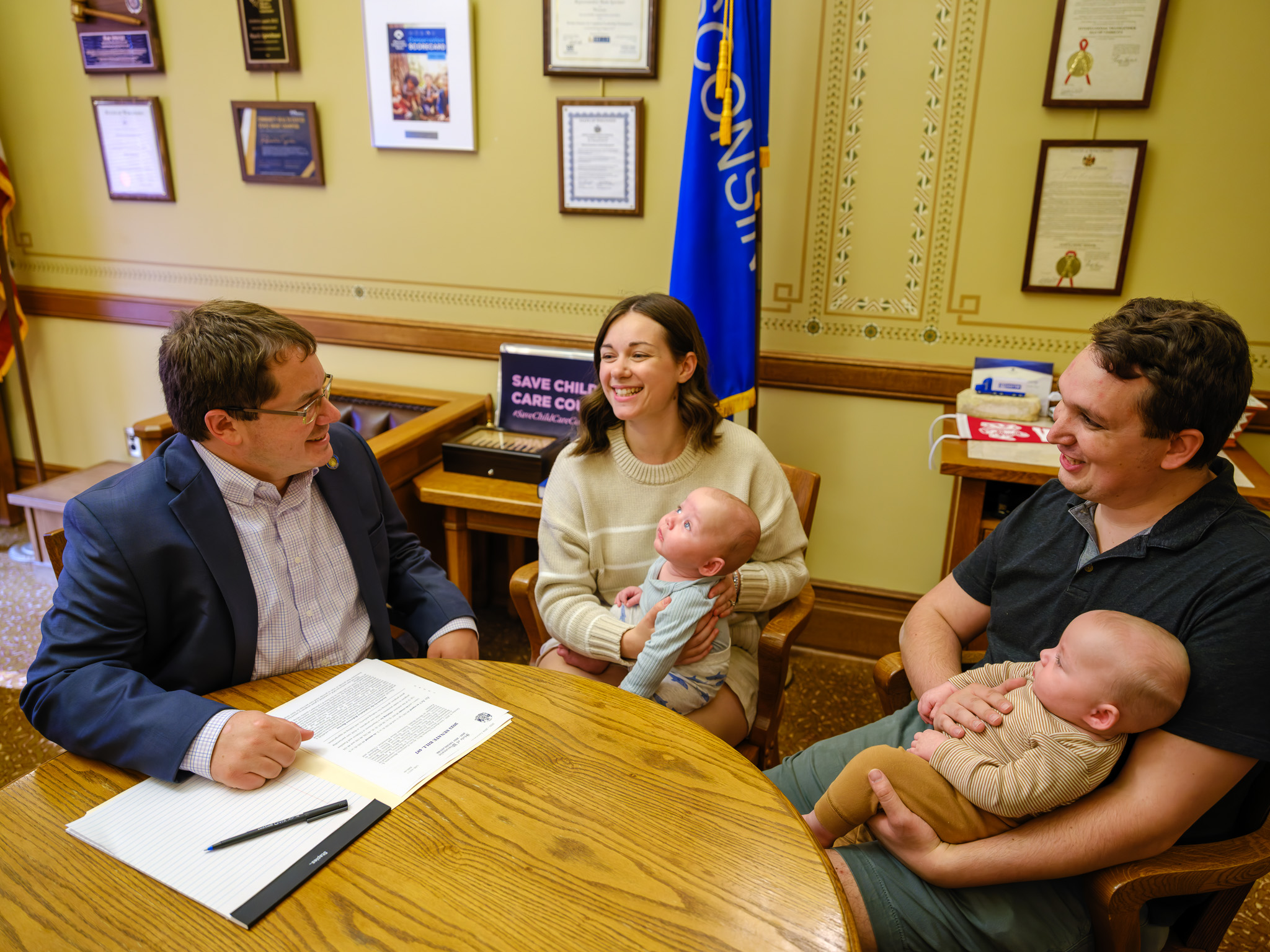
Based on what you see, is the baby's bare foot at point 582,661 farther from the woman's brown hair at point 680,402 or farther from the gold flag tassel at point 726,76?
the gold flag tassel at point 726,76

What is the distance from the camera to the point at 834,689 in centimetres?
291

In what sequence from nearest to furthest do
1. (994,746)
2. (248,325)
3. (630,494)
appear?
1. (994,746)
2. (248,325)
3. (630,494)

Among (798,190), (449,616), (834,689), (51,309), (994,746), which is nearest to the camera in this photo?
(994,746)

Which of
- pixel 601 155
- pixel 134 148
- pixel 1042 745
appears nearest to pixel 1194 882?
pixel 1042 745

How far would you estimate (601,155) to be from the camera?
2877mm

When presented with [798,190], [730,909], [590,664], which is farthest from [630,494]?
[798,190]

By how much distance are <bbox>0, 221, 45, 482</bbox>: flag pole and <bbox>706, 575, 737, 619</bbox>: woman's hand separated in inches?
142

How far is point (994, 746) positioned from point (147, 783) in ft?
4.22

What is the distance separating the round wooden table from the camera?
3.11 ft

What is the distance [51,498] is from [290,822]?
112 inches

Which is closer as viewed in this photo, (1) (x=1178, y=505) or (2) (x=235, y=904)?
(2) (x=235, y=904)

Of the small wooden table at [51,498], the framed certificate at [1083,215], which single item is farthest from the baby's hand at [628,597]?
the small wooden table at [51,498]

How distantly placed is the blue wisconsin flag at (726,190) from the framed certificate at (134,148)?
2.30m

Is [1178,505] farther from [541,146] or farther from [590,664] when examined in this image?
[541,146]
